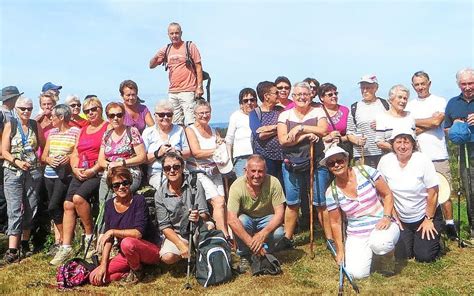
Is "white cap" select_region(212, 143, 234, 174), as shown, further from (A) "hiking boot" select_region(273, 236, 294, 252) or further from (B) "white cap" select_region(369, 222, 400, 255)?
(B) "white cap" select_region(369, 222, 400, 255)

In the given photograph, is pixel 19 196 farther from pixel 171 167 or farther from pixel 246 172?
pixel 246 172

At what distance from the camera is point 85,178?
25.6 feet

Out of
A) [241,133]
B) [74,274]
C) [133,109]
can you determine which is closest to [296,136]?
[241,133]

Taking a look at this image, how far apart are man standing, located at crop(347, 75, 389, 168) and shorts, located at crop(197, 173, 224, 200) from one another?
2.24 meters

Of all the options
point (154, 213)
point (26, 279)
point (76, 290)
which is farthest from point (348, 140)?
point (26, 279)

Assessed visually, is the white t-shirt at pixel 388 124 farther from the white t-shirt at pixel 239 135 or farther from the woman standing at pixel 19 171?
the woman standing at pixel 19 171

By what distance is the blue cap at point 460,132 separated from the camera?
7.66 metres

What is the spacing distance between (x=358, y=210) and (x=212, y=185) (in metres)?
2.29

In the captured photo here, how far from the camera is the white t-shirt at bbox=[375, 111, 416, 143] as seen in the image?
7.61 m

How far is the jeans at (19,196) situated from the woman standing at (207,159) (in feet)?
8.82

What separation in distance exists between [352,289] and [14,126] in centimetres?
585

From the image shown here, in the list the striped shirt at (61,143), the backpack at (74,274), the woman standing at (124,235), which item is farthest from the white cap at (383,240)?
the striped shirt at (61,143)

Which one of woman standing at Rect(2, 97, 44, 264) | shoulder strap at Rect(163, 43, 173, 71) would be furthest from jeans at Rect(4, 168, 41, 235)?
shoulder strap at Rect(163, 43, 173, 71)

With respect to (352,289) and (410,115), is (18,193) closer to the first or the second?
(352,289)
